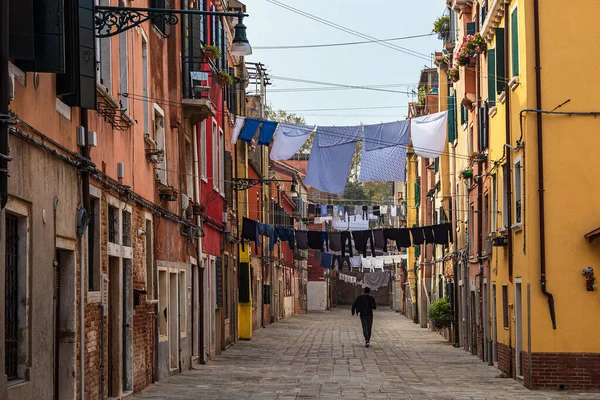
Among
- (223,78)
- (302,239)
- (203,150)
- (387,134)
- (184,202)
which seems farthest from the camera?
(302,239)

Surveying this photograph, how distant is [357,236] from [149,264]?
58.9 feet

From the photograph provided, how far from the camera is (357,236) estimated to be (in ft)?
122

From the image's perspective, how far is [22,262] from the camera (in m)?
11.1

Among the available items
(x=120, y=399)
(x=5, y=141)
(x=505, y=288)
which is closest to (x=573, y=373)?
(x=505, y=288)

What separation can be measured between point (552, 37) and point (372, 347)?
620 inches

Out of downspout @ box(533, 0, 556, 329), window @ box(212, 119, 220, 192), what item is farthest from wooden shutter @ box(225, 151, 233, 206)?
downspout @ box(533, 0, 556, 329)

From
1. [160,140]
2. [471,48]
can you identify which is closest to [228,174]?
[471,48]

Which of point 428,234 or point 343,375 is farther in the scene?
point 428,234

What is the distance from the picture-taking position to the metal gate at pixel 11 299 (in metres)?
10.8

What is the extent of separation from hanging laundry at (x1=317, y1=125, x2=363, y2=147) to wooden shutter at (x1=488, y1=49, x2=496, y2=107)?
3919 millimetres

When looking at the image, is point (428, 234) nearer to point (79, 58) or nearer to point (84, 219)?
point (84, 219)

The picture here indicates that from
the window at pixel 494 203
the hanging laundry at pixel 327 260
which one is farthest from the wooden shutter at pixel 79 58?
the hanging laundry at pixel 327 260

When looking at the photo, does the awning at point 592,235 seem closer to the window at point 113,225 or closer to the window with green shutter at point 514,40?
the window with green shutter at point 514,40

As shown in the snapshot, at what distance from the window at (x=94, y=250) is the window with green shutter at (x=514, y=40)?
29.6 feet
